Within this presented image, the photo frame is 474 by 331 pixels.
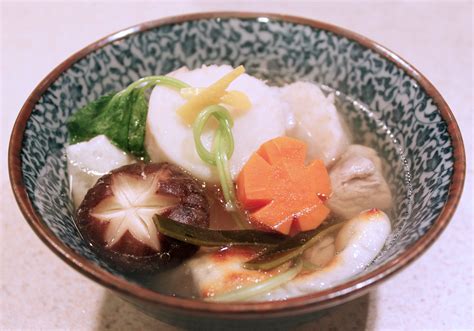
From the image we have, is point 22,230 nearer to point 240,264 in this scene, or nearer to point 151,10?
point 240,264

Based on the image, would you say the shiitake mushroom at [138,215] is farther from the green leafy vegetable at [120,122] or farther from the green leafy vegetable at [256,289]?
the green leafy vegetable at [120,122]

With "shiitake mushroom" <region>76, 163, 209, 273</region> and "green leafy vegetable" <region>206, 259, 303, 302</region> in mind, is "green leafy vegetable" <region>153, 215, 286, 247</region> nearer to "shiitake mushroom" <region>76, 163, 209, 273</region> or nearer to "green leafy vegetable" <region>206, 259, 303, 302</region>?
"shiitake mushroom" <region>76, 163, 209, 273</region>

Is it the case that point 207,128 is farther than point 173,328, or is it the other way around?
point 207,128

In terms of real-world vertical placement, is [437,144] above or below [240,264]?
above

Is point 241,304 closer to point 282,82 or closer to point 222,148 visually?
point 222,148

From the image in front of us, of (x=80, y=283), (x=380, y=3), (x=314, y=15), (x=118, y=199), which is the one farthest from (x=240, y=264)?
(x=380, y=3)

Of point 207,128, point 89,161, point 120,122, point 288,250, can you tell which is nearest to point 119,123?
point 120,122

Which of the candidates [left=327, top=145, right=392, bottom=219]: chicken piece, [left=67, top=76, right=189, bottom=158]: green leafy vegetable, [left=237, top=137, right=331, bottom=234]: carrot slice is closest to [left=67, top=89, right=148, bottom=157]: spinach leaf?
[left=67, top=76, right=189, bottom=158]: green leafy vegetable
